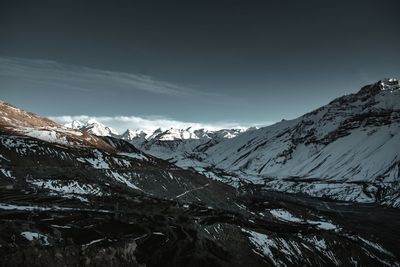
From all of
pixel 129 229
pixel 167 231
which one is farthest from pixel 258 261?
pixel 129 229

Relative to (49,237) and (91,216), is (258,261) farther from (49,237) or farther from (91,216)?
(49,237)

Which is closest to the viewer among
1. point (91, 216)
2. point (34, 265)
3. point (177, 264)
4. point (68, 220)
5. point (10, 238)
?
point (34, 265)

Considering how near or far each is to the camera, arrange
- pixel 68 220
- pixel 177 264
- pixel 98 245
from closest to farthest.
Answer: pixel 98 245 → pixel 177 264 → pixel 68 220

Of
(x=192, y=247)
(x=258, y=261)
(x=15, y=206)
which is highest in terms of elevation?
(x=15, y=206)

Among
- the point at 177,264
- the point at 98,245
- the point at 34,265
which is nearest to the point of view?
the point at 34,265

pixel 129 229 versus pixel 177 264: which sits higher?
pixel 129 229

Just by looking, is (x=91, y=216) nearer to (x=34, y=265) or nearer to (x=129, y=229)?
(x=129, y=229)

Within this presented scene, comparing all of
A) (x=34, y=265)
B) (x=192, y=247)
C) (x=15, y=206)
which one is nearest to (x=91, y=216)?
(x=15, y=206)

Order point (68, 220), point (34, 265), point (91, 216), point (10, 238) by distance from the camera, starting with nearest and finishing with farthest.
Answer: point (34, 265) < point (10, 238) < point (68, 220) < point (91, 216)

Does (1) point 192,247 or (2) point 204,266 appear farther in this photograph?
(1) point 192,247
